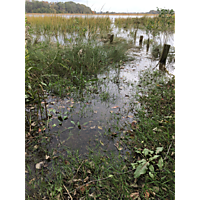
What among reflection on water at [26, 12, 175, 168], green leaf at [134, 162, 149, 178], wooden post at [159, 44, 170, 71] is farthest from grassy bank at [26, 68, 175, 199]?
wooden post at [159, 44, 170, 71]

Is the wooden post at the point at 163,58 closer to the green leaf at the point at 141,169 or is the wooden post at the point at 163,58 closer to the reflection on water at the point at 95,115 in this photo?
the reflection on water at the point at 95,115

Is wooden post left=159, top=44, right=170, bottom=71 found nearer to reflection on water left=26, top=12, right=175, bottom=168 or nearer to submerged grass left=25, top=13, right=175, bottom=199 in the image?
reflection on water left=26, top=12, right=175, bottom=168

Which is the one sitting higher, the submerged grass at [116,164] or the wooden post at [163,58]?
the wooden post at [163,58]

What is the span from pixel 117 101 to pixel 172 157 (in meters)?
1.94

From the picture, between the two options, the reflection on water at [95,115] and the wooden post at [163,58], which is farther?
the wooden post at [163,58]

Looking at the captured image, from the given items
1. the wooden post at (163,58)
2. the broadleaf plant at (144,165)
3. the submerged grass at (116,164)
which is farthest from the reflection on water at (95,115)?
the wooden post at (163,58)

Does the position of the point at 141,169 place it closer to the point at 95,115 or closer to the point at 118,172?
the point at 118,172

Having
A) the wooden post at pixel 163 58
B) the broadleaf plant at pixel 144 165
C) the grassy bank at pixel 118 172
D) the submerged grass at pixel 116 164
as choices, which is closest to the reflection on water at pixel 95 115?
the submerged grass at pixel 116 164

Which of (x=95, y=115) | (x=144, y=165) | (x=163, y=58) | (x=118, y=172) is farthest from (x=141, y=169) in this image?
(x=163, y=58)

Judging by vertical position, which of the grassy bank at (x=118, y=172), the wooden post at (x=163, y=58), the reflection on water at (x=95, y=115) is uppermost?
the wooden post at (x=163, y=58)

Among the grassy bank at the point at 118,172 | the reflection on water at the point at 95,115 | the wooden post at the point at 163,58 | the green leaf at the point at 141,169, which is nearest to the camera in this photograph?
the grassy bank at the point at 118,172

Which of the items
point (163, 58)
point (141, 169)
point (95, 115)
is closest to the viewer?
point (141, 169)

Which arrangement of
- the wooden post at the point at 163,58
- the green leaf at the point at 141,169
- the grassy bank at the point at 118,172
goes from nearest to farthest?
the grassy bank at the point at 118,172 → the green leaf at the point at 141,169 → the wooden post at the point at 163,58
